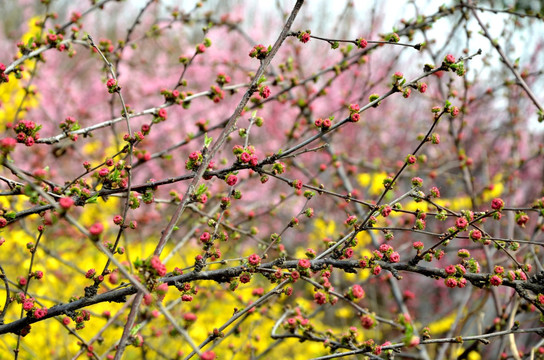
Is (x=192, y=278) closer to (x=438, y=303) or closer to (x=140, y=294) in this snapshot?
(x=140, y=294)

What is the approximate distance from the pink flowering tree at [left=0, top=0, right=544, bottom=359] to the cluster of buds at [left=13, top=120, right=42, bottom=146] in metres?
0.01

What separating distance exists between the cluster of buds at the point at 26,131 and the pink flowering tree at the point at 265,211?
0.4 inches

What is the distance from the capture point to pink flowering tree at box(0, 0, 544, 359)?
5.18 ft

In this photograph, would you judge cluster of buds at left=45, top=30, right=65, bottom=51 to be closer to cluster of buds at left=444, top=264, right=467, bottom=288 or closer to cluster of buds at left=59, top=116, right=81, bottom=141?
cluster of buds at left=59, top=116, right=81, bottom=141

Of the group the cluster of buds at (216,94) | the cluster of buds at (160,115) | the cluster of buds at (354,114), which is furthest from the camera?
the cluster of buds at (216,94)

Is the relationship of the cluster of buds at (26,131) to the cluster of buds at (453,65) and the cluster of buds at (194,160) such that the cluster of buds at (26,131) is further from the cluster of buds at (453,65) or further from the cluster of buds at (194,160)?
the cluster of buds at (453,65)

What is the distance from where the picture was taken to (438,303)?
26.8 feet

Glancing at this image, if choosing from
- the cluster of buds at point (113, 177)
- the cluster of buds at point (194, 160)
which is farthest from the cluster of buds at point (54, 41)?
the cluster of buds at point (194, 160)

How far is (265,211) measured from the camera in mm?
3203

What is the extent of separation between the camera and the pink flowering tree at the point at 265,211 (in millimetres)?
1578

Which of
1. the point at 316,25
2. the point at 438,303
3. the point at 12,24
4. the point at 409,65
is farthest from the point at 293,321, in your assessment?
the point at 12,24

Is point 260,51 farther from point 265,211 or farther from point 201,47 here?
point 265,211

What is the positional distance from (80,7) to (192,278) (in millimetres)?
16019

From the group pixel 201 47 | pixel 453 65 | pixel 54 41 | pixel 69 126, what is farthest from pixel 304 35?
pixel 54 41
